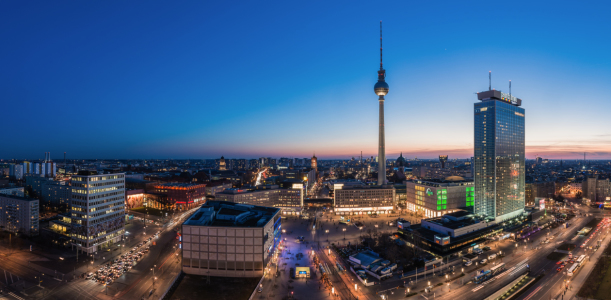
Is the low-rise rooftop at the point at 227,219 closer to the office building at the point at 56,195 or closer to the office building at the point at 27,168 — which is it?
the office building at the point at 56,195

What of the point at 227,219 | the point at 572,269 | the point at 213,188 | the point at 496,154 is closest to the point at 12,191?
the point at 213,188

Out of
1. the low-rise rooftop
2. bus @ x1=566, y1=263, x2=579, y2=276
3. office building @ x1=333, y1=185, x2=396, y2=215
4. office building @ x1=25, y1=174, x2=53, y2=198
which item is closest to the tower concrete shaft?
office building @ x1=333, y1=185, x2=396, y2=215

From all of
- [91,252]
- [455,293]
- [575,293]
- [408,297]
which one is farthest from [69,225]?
[575,293]

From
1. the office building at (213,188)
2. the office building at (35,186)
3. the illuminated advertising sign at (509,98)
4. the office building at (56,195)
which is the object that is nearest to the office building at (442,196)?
the illuminated advertising sign at (509,98)

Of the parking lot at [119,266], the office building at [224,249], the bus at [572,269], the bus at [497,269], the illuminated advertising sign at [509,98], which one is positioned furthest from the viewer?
the illuminated advertising sign at [509,98]

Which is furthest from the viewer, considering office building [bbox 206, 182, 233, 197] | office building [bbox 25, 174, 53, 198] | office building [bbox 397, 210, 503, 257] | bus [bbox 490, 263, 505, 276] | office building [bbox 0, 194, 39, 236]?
office building [bbox 206, 182, 233, 197]

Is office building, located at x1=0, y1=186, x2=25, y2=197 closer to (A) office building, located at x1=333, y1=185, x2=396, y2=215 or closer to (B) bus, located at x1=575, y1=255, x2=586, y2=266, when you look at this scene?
(A) office building, located at x1=333, y1=185, x2=396, y2=215

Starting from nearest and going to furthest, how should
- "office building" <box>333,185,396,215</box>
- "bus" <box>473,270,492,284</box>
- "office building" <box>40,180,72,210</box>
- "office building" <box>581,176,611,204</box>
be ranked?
"bus" <box>473,270,492,284</box> → "office building" <box>40,180,72,210</box> → "office building" <box>333,185,396,215</box> → "office building" <box>581,176,611,204</box>
